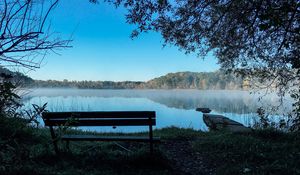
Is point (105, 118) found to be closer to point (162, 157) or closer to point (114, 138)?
point (114, 138)

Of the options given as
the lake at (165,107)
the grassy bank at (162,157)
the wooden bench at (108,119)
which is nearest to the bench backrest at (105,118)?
the wooden bench at (108,119)

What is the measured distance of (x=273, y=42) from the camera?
8.23 m

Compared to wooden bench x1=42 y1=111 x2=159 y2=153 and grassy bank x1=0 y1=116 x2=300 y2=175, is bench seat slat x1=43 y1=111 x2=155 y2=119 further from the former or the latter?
grassy bank x1=0 y1=116 x2=300 y2=175

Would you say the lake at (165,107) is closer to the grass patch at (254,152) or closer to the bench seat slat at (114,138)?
the bench seat slat at (114,138)

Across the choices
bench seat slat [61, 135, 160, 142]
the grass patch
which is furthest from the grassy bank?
bench seat slat [61, 135, 160, 142]

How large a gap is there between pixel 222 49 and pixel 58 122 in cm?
527

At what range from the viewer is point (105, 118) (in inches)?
190

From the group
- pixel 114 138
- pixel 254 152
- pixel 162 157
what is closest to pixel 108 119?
pixel 114 138

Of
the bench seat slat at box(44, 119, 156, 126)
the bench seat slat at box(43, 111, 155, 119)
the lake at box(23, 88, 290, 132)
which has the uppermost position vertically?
the bench seat slat at box(43, 111, 155, 119)

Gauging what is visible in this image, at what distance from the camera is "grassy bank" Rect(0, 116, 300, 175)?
4238 mm

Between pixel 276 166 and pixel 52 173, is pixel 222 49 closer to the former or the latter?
pixel 276 166

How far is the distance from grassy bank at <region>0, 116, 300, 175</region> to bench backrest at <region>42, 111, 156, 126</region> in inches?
16.9

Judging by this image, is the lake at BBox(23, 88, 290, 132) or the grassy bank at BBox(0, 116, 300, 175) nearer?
the grassy bank at BBox(0, 116, 300, 175)

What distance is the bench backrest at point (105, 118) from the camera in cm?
466
